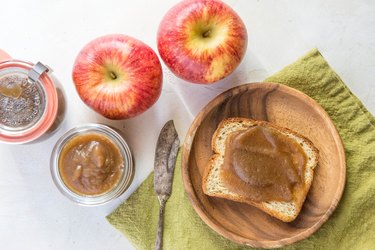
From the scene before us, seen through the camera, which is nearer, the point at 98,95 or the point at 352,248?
the point at 98,95

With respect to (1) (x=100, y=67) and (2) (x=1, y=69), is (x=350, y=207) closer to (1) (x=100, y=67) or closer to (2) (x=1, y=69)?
(1) (x=100, y=67)

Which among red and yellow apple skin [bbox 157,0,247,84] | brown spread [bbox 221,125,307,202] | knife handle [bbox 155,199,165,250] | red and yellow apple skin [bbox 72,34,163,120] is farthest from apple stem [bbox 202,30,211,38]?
knife handle [bbox 155,199,165,250]

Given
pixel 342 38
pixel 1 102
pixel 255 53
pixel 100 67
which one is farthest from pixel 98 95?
pixel 342 38

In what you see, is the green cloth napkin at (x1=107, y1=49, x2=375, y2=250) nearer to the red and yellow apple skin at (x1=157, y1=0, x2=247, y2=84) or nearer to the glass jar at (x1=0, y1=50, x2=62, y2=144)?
the red and yellow apple skin at (x1=157, y1=0, x2=247, y2=84)

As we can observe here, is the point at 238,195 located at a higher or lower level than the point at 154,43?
lower

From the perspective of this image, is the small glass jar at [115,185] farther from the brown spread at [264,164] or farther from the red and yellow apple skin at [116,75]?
the brown spread at [264,164]

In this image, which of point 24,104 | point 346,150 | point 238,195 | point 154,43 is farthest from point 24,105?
point 346,150

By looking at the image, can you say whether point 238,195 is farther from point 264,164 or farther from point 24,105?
point 24,105

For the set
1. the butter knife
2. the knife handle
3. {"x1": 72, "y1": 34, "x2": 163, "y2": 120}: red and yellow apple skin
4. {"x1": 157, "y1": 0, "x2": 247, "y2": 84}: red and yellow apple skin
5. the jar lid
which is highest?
{"x1": 157, "y1": 0, "x2": 247, "y2": 84}: red and yellow apple skin
